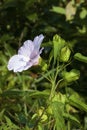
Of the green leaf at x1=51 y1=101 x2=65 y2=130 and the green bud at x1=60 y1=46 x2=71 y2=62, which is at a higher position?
the green bud at x1=60 y1=46 x2=71 y2=62

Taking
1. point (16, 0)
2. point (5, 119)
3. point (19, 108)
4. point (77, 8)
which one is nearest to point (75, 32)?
point (77, 8)

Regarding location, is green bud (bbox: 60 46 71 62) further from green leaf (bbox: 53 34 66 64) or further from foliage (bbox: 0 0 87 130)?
foliage (bbox: 0 0 87 130)

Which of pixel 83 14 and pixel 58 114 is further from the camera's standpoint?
pixel 83 14

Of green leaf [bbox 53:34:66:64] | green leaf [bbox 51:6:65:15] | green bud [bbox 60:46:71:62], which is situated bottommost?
green leaf [bbox 51:6:65:15]

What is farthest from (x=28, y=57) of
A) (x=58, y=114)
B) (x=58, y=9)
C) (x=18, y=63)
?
(x=58, y=9)

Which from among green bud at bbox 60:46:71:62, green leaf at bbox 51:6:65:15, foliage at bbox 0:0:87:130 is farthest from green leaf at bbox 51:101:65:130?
green leaf at bbox 51:6:65:15

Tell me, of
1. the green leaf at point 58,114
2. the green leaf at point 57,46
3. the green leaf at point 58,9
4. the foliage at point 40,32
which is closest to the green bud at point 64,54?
the green leaf at point 57,46

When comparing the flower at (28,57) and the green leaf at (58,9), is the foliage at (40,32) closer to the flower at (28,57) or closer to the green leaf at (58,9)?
the green leaf at (58,9)

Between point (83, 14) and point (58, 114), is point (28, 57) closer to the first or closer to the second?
point (58, 114)
